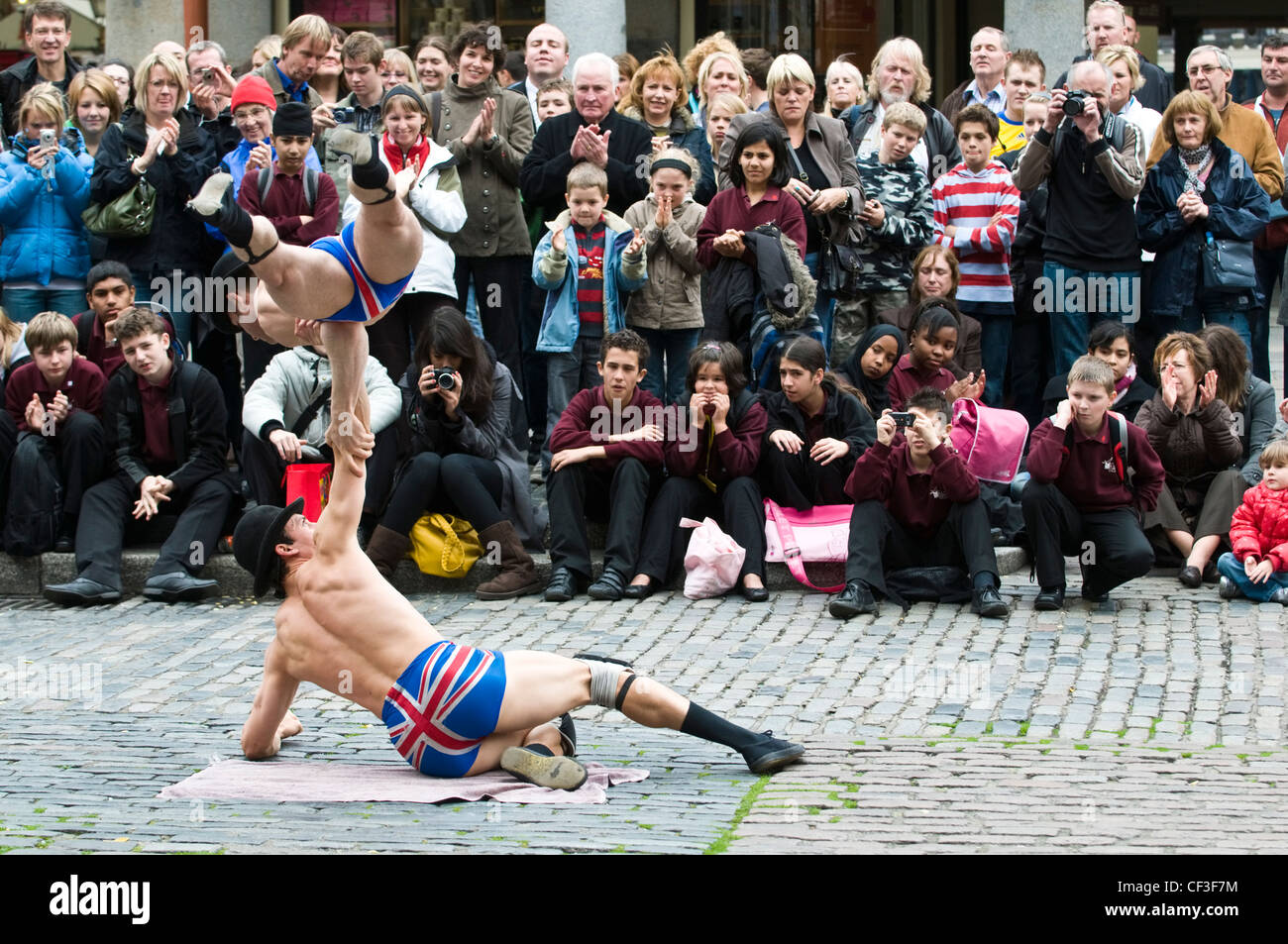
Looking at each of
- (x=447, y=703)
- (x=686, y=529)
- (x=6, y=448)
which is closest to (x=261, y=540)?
(x=447, y=703)

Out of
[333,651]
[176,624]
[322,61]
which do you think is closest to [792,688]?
[333,651]

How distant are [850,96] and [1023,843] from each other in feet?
24.3

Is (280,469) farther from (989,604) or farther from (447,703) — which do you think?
(447,703)

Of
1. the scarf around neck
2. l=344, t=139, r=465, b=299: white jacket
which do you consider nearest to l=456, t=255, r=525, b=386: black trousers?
l=344, t=139, r=465, b=299: white jacket

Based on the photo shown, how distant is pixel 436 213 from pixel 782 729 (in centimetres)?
446

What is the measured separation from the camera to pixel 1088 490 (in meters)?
9.07

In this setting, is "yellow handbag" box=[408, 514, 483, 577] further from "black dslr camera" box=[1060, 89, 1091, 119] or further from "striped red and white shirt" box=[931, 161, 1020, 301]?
"black dslr camera" box=[1060, 89, 1091, 119]

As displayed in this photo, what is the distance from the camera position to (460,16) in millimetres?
17406

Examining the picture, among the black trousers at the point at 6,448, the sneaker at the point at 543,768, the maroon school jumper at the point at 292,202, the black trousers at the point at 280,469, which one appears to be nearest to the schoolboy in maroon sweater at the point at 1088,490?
the black trousers at the point at 280,469

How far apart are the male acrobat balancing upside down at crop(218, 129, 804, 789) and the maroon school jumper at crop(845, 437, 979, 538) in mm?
2866

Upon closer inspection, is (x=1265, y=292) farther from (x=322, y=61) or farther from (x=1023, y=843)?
(x=1023, y=843)

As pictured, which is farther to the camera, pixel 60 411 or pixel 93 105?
pixel 93 105

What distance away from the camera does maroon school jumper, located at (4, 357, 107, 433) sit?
9.98m

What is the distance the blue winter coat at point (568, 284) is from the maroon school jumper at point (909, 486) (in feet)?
6.44
